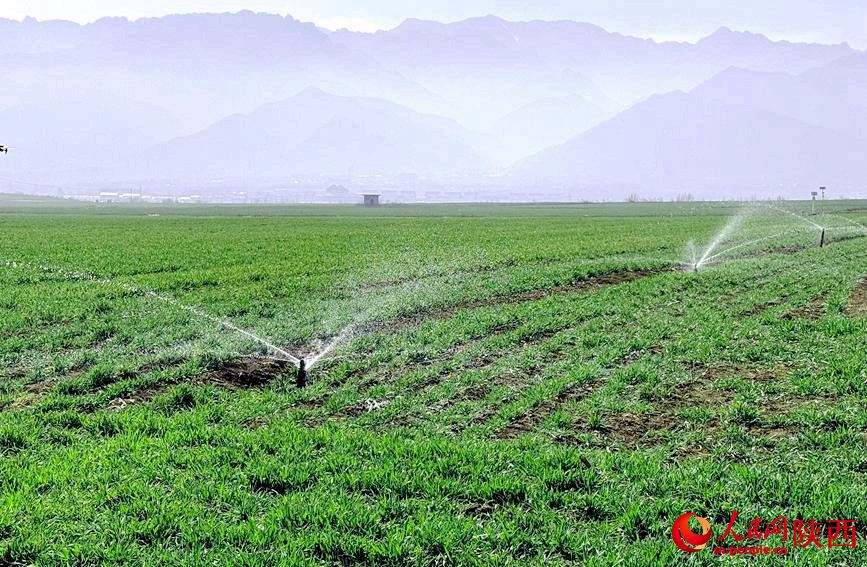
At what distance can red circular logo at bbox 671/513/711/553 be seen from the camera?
488 centimetres

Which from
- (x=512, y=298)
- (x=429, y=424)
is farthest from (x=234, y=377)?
(x=512, y=298)

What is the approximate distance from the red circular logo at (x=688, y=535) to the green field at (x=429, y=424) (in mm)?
76

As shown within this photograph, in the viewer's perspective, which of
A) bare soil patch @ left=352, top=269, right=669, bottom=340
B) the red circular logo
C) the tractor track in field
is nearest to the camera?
the red circular logo

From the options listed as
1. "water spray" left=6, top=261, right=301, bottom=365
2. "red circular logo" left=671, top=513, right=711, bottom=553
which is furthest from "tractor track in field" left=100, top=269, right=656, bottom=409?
"red circular logo" left=671, top=513, right=711, bottom=553

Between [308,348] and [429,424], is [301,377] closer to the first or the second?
[308,348]

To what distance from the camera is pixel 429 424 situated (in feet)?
24.2

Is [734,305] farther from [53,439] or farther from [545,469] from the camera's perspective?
[53,439]

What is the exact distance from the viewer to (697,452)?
6.63 m

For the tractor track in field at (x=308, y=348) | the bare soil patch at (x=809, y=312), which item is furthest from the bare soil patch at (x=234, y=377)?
the bare soil patch at (x=809, y=312)

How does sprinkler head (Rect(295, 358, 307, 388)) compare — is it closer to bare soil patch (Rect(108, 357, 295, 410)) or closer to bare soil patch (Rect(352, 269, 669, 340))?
bare soil patch (Rect(108, 357, 295, 410))

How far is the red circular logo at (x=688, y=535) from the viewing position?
4.88 metres

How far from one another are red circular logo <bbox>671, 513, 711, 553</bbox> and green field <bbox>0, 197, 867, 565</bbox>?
0.25 feet

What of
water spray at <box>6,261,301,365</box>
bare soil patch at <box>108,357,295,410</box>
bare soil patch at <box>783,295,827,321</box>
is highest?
bare soil patch at <box>783,295,827,321</box>

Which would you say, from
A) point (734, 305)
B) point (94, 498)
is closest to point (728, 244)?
point (734, 305)
